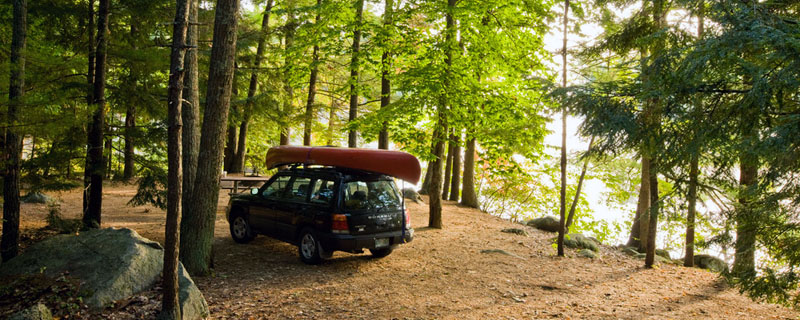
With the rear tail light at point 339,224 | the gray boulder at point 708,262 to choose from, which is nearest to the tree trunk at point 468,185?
the gray boulder at point 708,262

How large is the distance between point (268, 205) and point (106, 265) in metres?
3.66

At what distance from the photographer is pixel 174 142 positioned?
5250mm

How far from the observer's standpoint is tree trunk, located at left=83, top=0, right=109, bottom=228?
30.0 ft

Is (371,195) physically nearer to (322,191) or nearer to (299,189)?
(322,191)

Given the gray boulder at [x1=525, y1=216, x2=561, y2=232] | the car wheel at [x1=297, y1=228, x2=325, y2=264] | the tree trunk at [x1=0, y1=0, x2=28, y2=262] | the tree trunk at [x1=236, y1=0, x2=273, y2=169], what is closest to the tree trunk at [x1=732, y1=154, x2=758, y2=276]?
the car wheel at [x1=297, y1=228, x2=325, y2=264]

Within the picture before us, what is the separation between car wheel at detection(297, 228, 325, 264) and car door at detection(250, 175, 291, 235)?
3.21 ft

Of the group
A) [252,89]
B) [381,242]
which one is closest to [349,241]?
[381,242]

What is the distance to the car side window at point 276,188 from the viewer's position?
381 inches

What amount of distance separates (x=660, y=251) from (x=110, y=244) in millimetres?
17137

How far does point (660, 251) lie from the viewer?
16.9 metres

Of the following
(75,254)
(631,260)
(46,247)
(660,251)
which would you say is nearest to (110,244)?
(75,254)

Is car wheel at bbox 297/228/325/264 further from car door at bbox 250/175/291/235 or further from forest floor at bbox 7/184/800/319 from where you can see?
car door at bbox 250/175/291/235

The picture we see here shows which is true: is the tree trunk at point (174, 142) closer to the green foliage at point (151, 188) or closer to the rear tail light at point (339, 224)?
the rear tail light at point (339, 224)

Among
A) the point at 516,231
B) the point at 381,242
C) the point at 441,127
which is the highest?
the point at 441,127
